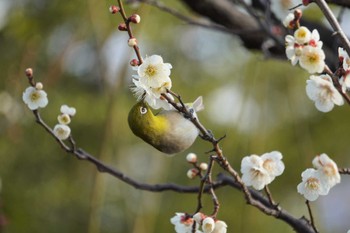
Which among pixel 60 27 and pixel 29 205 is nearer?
pixel 29 205

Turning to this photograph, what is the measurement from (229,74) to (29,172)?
975 mm

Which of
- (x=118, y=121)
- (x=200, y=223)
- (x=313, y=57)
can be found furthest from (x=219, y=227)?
(x=118, y=121)

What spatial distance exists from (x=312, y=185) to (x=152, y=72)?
22 centimetres

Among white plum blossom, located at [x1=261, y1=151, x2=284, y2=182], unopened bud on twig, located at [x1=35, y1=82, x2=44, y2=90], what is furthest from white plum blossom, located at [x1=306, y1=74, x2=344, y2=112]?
unopened bud on twig, located at [x1=35, y1=82, x2=44, y2=90]

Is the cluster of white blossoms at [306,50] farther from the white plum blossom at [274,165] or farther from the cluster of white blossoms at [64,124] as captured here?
the cluster of white blossoms at [64,124]

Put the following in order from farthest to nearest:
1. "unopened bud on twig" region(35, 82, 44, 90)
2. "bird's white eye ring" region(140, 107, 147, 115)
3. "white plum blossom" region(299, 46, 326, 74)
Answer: "unopened bud on twig" region(35, 82, 44, 90) < "bird's white eye ring" region(140, 107, 147, 115) < "white plum blossom" region(299, 46, 326, 74)

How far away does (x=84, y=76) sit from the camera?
273cm

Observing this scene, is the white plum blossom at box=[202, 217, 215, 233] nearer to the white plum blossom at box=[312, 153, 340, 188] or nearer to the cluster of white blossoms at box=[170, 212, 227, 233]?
the cluster of white blossoms at box=[170, 212, 227, 233]

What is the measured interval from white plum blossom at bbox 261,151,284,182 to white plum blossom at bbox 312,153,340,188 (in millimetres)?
83

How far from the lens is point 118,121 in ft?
7.07

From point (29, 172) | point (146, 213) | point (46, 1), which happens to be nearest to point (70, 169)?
point (29, 172)

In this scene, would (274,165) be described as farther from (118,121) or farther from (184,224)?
(118,121)

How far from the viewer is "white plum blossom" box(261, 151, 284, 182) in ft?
2.54

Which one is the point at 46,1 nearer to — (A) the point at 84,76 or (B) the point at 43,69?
(B) the point at 43,69
